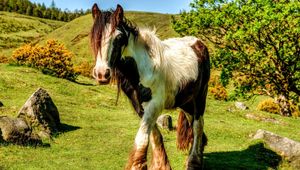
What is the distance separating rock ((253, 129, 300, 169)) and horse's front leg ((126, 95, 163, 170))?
8.89 metres

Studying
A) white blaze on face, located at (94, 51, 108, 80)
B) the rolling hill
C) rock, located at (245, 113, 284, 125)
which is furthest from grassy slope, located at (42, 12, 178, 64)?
white blaze on face, located at (94, 51, 108, 80)

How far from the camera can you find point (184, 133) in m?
12.6

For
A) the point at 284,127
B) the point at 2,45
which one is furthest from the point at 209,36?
the point at 2,45

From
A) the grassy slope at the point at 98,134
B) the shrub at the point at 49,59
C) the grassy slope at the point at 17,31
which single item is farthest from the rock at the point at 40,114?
the grassy slope at the point at 17,31

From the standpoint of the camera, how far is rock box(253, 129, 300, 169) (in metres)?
15.6

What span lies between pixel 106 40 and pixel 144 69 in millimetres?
1511

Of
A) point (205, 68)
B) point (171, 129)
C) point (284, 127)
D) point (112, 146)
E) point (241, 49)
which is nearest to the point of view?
point (205, 68)

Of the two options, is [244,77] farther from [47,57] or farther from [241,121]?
[47,57]

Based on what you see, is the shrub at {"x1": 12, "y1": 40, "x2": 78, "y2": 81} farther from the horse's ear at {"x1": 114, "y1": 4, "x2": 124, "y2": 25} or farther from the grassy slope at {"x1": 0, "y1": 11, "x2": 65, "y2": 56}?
the grassy slope at {"x1": 0, "y1": 11, "x2": 65, "y2": 56}

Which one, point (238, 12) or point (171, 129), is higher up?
point (238, 12)

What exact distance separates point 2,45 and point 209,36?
11217cm

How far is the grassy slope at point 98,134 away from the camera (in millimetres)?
13914

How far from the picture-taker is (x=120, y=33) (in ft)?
26.7

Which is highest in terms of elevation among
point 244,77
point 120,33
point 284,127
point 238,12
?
point 238,12
